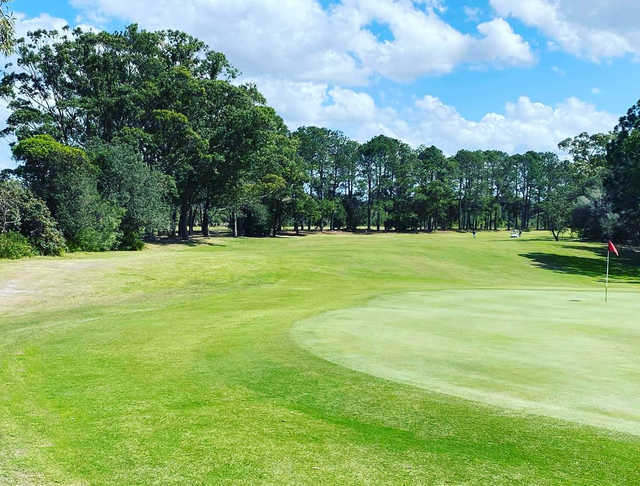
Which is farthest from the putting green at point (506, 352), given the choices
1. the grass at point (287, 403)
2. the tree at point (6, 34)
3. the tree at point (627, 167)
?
the tree at point (627, 167)

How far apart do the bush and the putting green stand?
26.3m

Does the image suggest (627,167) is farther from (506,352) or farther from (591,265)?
(506,352)

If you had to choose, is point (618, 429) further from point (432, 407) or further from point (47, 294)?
point (47, 294)

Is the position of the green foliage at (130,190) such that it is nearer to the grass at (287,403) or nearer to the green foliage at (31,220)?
the green foliage at (31,220)

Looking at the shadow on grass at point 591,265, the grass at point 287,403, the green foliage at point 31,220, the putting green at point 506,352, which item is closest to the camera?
the grass at point 287,403

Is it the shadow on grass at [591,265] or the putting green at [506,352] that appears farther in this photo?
the shadow on grass at [591,265]

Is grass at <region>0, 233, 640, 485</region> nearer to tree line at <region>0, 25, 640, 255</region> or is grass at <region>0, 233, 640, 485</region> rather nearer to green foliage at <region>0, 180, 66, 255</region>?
green foliage at <region>0, 180, 66, 255</region>

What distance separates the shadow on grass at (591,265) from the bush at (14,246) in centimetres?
4457

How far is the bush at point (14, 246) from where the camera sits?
1356 inches

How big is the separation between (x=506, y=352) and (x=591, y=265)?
5049 cm

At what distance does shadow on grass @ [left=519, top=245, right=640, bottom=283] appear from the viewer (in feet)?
Answer: 168

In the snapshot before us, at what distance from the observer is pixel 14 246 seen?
115 ft

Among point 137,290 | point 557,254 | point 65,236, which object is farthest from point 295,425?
point 557,254

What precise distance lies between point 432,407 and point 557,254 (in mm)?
59084
